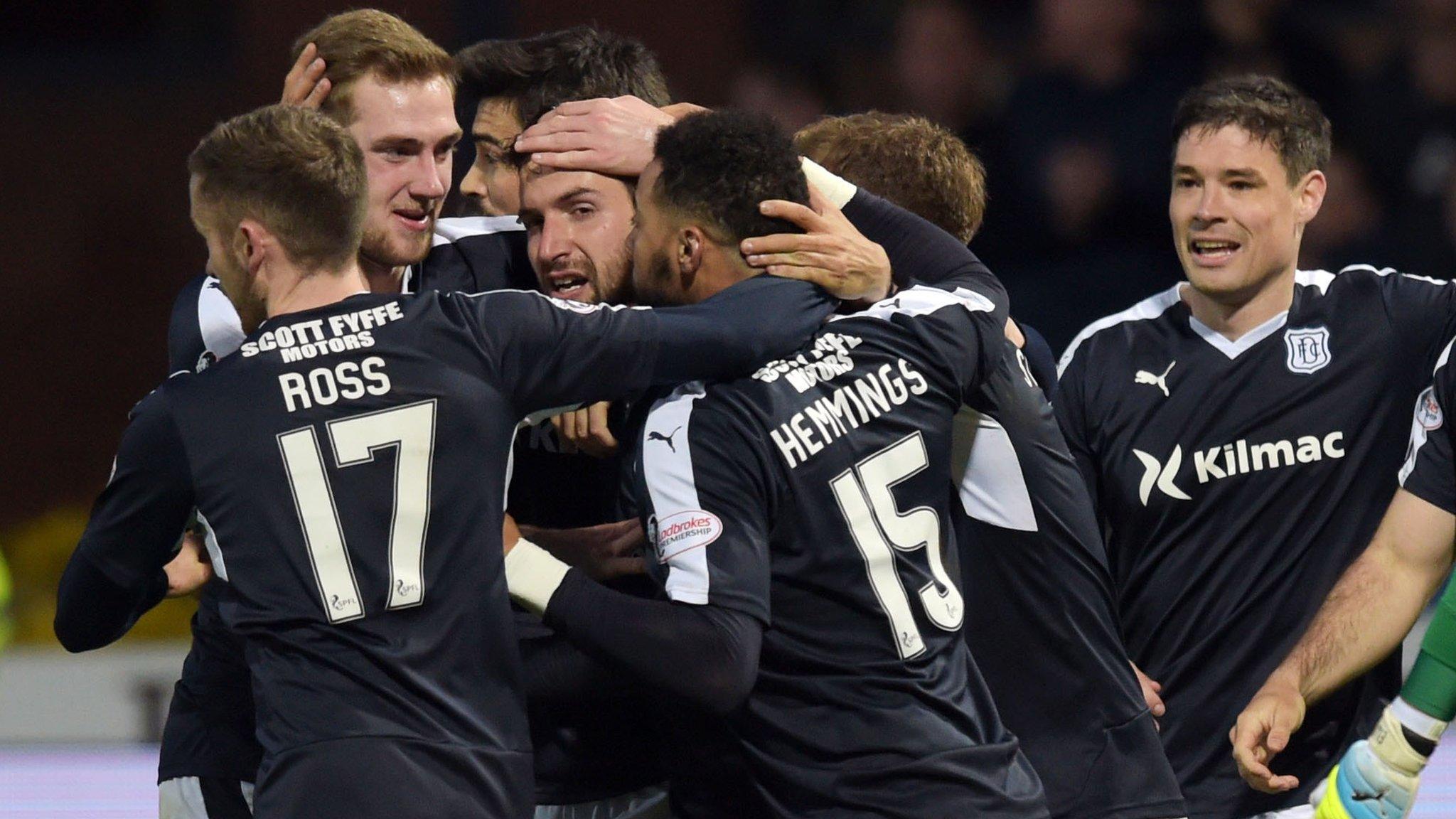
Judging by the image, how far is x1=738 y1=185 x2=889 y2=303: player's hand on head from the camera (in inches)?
105

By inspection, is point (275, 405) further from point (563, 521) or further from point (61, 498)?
point (61, 498)

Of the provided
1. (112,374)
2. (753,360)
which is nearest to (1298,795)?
(753,360)

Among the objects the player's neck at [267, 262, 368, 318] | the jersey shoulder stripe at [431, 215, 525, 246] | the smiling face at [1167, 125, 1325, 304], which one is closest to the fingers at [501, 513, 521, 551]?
the player's neck at [267, 262, 368, 318]

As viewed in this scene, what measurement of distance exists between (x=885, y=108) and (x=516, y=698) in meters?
6.25

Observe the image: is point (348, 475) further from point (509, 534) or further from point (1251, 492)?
point (1251, 492)

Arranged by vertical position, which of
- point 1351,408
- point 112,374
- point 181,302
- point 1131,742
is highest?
point 181,302

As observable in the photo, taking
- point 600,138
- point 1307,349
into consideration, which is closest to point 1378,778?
point 1307,349

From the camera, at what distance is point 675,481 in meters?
2.46

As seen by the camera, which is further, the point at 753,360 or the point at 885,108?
the point at 885,108

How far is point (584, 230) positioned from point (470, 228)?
45 centimetres

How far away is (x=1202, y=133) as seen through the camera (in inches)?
151

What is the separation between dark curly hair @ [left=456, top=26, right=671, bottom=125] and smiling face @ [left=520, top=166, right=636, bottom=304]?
35 cm

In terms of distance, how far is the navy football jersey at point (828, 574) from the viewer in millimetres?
2467

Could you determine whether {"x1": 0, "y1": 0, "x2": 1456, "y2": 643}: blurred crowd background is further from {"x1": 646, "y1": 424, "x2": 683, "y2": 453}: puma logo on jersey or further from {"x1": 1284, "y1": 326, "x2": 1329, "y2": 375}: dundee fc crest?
{"x1": 646, "y1": 424, "x2": 683, "y2": 453}: puma logo on jersey
